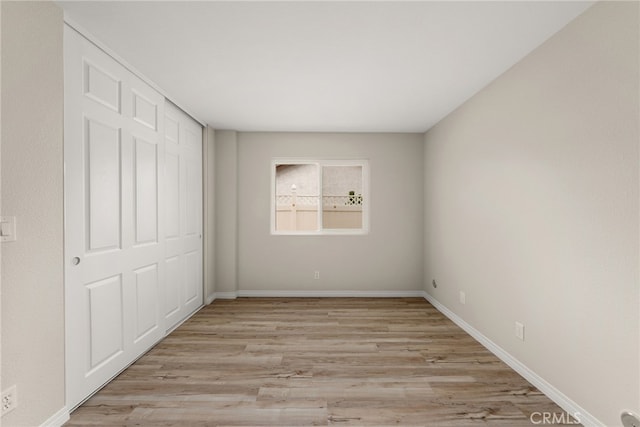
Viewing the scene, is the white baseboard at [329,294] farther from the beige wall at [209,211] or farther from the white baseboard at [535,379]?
the white baseboard at [535,379]

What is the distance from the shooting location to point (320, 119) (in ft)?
13.3

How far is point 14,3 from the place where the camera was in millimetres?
1611

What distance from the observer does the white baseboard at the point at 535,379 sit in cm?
192

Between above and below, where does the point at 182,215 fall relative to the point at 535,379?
above

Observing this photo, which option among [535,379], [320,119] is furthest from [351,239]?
[535,379]

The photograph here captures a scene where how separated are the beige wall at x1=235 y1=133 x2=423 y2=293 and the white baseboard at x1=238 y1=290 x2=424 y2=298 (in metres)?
0.04

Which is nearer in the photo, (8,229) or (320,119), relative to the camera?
(8,229)

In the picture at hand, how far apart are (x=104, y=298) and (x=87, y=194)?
74cm

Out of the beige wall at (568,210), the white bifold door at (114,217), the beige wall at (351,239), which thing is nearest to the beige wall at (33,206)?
the white bifold door at (114,217)

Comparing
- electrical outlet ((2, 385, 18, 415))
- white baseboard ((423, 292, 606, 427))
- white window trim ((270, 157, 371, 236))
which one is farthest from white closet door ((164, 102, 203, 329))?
white baseboard ((423, 292, 606, 427))

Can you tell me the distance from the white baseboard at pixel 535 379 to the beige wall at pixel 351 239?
1.38 m

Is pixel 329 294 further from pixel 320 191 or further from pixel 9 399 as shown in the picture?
pixel 9 399

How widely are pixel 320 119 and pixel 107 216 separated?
2.58m

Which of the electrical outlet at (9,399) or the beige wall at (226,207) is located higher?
the beige wall at (226,207)
